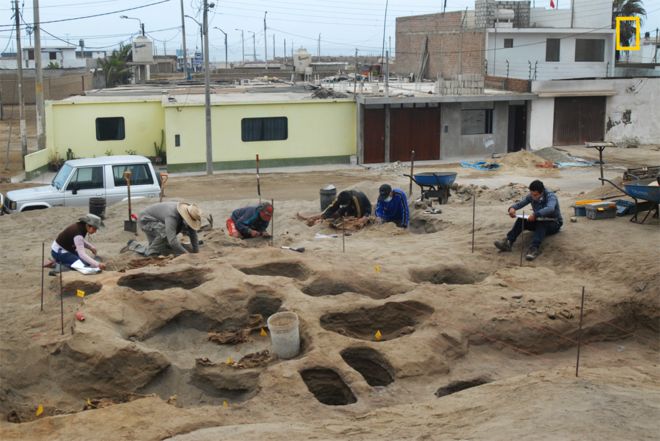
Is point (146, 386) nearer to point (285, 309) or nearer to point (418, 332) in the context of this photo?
point (285, 309)

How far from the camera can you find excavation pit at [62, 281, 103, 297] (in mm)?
11430

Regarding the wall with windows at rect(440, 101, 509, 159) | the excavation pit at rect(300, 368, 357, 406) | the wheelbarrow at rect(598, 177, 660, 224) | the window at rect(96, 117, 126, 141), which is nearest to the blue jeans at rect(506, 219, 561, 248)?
the wheelbarrow at rect(598, 177, 660, 224)

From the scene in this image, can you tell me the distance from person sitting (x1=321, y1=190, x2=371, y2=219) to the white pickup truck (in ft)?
15.3

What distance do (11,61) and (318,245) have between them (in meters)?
71.6

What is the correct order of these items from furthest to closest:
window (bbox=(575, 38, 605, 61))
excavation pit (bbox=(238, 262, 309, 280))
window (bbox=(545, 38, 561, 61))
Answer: window (bbox=(575, 38, 605, 61)), window (bbox=(545, 38, 561, 61)), excavation pit (bbox=(238, 262, 309, 280))

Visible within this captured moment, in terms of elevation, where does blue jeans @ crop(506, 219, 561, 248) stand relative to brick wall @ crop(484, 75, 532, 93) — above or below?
below

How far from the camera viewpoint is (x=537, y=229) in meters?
13.5

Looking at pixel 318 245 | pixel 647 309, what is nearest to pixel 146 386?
pixel 318 245

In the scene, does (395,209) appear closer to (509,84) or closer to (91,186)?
(91,186)

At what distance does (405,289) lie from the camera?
39.0ft

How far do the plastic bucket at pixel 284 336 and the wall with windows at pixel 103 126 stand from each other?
20.9m

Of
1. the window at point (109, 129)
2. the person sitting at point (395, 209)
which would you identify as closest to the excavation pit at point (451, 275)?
the person sitting at point (395, 209)

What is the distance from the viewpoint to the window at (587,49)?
41.1 metres

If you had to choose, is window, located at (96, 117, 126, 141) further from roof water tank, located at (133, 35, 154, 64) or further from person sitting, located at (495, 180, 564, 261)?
person sitting, located at (495, 180, 564, 261)
